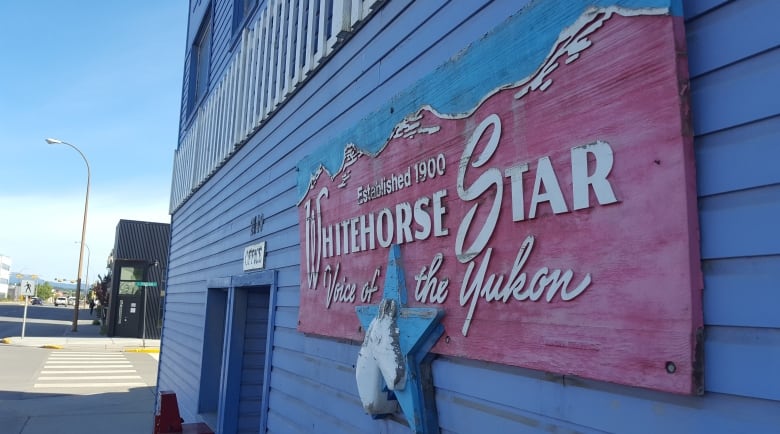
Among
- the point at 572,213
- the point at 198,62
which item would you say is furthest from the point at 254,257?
the point at 198,62

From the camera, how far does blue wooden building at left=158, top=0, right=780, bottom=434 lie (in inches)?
55.1

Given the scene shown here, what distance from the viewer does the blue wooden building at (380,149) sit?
1.40 metres

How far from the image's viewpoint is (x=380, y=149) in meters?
3.04

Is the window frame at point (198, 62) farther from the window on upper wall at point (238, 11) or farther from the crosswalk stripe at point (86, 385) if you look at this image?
the crosswalk stripe at point (86, 385)

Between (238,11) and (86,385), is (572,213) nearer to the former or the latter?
(238,11)

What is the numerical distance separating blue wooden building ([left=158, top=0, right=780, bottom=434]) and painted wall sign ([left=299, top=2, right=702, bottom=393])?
4cm

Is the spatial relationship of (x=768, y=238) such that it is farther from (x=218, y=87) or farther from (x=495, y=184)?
(x=218, y=87)

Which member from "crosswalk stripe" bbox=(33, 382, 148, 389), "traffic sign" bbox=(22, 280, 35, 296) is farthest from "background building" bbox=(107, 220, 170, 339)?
"crosswalk stripe" bbox=(33, 382, 148, 389)

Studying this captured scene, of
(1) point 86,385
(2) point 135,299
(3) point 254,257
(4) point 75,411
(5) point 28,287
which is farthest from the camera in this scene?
(2) point 135,299

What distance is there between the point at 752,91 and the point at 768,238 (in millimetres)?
371

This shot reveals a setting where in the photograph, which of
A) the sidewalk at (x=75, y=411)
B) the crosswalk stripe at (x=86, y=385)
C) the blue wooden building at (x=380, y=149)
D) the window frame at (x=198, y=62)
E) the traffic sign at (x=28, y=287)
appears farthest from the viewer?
the traffic sign at (x=28, y=287)

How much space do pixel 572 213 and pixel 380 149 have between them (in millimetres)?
1453

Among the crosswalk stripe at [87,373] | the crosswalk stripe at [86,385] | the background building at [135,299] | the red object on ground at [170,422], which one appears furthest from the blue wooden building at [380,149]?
the background building at [135,299]

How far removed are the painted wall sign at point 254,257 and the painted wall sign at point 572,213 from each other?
2740 mm
